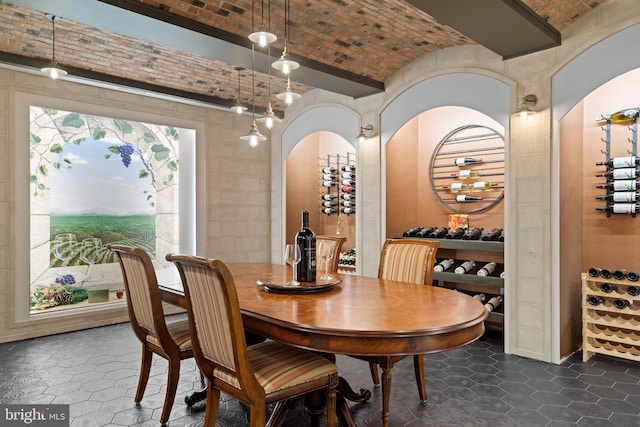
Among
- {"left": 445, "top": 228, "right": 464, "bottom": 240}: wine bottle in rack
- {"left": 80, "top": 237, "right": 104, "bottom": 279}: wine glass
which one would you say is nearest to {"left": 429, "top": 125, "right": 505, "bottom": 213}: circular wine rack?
{"left": 445, "top": 228, "right": 464, "bottom": 240}: wine bottle in rack

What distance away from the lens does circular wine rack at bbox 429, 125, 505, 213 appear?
468 cm

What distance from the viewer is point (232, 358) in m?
1.85

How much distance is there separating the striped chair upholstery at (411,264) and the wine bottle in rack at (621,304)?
1.83m

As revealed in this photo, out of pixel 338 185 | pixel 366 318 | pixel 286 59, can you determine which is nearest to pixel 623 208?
pixel 366 318

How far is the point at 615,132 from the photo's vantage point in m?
3.85

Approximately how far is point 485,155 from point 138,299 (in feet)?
12.7

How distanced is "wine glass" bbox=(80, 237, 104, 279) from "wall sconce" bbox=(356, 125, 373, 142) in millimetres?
3279

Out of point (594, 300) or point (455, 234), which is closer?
point (594, 300)

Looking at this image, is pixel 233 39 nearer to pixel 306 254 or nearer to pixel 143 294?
pixel 306 254

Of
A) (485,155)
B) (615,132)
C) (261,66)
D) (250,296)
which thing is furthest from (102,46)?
(615,132)

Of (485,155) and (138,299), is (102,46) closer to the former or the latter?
(138,299)

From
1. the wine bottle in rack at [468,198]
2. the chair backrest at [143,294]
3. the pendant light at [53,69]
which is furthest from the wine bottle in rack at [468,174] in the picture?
the pendant light at [53,69]
